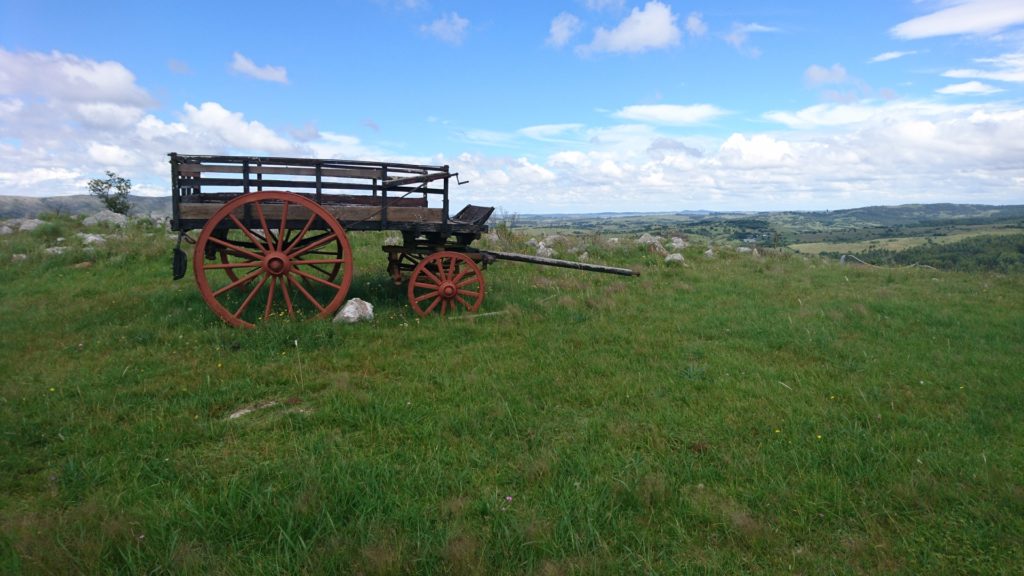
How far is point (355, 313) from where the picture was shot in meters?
7.98

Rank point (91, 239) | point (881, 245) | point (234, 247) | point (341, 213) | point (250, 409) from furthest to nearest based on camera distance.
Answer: point (881, 245)
point (91, 239)
point (341, 213)
point (234, 247)
point (250, 409)

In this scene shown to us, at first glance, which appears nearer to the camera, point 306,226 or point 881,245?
point 306,226

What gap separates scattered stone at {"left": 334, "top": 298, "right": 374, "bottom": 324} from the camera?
784 centimetres

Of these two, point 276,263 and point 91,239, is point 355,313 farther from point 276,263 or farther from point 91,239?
point 91,239

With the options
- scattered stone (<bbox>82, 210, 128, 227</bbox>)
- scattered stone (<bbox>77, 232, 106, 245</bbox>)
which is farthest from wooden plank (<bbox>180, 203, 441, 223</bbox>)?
scattered stone (<bbox>82, 210, 128, 227</bbox>)

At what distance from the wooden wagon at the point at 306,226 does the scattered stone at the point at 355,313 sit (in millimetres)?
178

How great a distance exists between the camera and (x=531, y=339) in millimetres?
7492

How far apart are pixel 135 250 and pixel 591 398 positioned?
1305 centimetres

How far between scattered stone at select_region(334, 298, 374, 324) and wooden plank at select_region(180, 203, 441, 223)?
137 cm

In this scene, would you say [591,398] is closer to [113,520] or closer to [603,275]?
[113,520]

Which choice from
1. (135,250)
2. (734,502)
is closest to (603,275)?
(734,502)

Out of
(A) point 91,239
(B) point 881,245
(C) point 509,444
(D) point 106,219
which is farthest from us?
(B) point 881,245

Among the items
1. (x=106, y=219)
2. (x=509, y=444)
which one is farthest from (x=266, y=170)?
(x=106, y=219)

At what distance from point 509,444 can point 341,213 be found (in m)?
5.31
